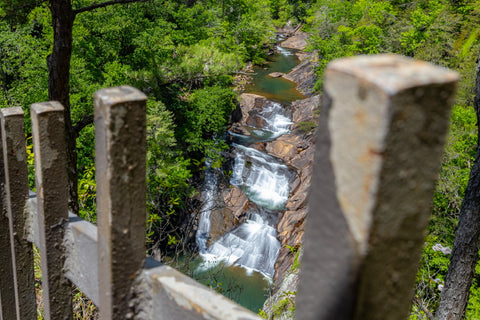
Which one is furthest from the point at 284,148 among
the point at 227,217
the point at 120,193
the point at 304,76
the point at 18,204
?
the point at 120,193

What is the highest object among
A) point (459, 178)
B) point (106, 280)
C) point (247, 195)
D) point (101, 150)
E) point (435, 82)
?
point (435, 82)

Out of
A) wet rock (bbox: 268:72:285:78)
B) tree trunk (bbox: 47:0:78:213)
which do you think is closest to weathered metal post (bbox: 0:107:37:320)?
tree trunk (bbox: 47:0:78:213)

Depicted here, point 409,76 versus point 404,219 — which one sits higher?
point 409,76

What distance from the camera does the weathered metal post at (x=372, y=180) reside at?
49 cm

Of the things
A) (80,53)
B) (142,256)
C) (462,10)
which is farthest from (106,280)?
(462,10)

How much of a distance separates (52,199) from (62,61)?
13.9 feet

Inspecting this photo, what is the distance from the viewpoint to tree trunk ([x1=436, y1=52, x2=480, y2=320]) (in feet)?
17.6

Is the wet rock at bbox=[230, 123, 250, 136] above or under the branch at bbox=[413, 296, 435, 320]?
under

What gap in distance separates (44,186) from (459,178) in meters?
10.3

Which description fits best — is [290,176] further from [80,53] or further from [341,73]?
[341,73]

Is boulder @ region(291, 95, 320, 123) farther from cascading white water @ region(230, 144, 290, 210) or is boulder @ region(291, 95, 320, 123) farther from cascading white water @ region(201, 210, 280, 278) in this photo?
cascading white water @ region(201, 210, 280, 278)

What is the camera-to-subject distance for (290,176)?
15695mm

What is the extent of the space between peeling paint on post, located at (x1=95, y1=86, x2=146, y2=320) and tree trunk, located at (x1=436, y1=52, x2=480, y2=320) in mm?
5171

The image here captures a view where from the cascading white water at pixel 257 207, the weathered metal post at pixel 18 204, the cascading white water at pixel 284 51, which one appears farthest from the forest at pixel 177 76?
the cascading white water at pixel 284 51
